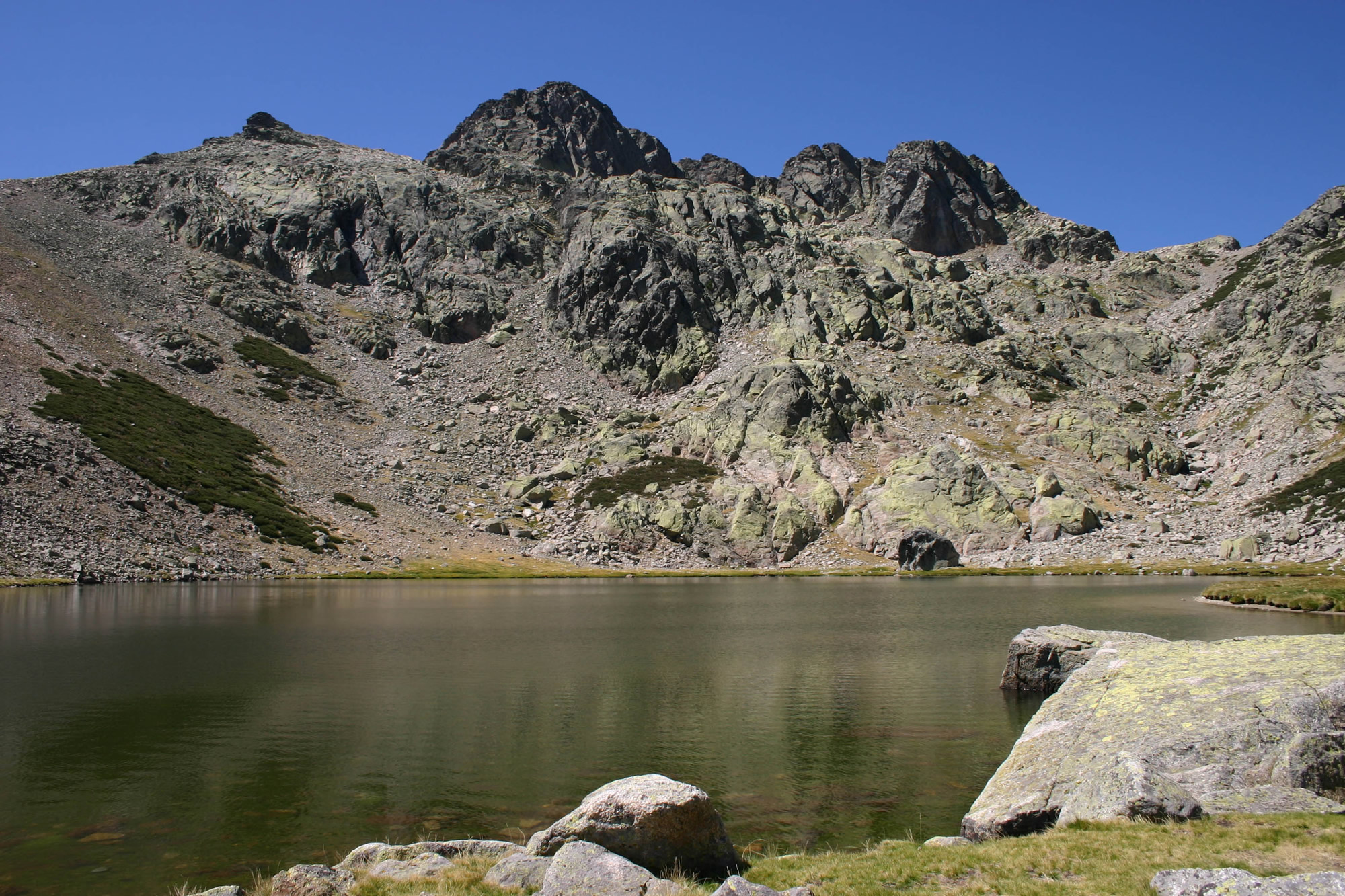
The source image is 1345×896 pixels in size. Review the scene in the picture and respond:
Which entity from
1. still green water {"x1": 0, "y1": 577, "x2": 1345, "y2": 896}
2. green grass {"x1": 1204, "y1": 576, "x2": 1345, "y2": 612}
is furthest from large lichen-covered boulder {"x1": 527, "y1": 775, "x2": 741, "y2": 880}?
green grass {"x1": 1204, "y1": 576, "x2": 1345, "y2": 612}

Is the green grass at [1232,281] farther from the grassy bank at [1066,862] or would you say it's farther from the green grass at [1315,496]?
the grassy bank at [1066,862]

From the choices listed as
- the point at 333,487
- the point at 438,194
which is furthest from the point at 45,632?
the point at 438,194

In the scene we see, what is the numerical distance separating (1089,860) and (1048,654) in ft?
58.3

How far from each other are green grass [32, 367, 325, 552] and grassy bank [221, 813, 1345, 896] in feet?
296

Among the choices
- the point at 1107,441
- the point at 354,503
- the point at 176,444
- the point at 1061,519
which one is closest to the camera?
the point at 176,444

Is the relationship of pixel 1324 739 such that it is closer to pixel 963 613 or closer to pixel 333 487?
pixel 963 613

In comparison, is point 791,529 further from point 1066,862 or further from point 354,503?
point 1066,862

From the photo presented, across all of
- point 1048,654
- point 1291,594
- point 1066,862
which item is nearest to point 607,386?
point 1291,594

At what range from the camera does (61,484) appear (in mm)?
76438

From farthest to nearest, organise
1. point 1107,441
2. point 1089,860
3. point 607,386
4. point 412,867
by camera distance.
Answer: point 607,386 → point 1107,441 → point 412,867 → point 1089,860

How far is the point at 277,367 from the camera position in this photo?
138 metres

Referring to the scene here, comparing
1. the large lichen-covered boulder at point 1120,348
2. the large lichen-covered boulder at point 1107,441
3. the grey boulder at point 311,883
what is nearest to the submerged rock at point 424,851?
the grey boulder at point 311,883

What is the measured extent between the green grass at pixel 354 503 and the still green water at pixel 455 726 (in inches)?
2221

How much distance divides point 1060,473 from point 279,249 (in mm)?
163743
